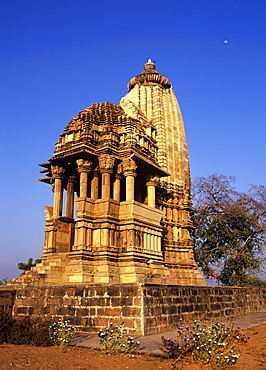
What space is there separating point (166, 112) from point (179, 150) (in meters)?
3.33

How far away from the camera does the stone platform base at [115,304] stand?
10.5m

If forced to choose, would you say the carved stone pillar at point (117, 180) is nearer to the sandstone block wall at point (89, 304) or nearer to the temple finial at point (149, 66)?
the sandstone block wall at point (89, 304)

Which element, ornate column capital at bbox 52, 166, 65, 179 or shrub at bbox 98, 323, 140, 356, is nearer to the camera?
shrub at bbox 98, 323, 140, 356

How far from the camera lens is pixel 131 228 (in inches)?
754

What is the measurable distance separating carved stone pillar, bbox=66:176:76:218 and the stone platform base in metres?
8.83

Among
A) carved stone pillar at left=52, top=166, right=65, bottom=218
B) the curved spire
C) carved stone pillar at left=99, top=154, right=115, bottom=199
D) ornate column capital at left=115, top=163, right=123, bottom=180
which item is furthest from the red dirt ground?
the curved spire

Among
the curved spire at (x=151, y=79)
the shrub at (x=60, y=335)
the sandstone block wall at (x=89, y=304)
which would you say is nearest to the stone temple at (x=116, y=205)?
the curved spire at (x=151, y=79)

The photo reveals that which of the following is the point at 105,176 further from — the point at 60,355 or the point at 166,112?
the point at 60,355

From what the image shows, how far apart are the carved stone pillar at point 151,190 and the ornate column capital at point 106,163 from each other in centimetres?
352

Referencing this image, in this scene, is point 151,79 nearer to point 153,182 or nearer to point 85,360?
point 153,182

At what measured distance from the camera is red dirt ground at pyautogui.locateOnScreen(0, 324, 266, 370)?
6910 mm

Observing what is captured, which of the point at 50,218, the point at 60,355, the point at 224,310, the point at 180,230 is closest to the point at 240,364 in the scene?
the point at 60,355

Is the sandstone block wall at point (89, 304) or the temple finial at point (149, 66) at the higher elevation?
the temple finial at point (149, 66)

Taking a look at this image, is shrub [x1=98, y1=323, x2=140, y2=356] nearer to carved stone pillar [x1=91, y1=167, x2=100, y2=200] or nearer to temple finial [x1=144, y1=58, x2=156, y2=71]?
carved stone pillar [x1=91, y1=167, x2=100, y2=200]
